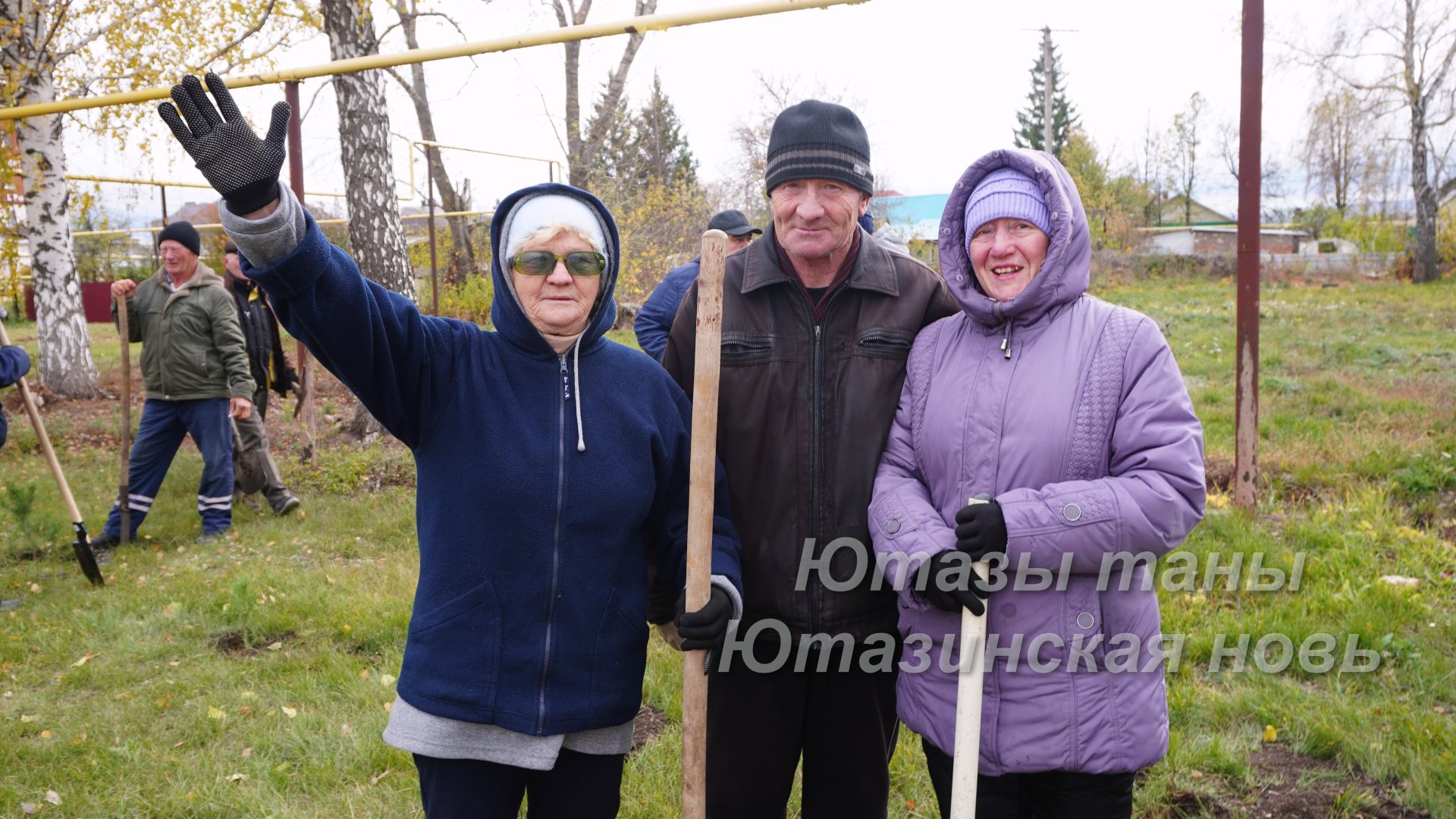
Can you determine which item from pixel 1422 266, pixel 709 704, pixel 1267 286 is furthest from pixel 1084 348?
pixel 1422 266

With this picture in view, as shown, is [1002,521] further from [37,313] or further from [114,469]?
[37,313]

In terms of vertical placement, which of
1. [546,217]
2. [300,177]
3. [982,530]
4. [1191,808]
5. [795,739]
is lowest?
[1191,808]

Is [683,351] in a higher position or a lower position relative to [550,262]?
lower

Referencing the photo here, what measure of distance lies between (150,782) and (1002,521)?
328 centimetres

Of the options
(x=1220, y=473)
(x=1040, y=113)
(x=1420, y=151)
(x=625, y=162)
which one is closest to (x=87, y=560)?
(x=1220, y=473)

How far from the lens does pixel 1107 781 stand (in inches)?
85.7

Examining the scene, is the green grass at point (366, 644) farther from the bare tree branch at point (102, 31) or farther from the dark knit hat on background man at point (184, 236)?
the bare tree branch at point (102, 31)

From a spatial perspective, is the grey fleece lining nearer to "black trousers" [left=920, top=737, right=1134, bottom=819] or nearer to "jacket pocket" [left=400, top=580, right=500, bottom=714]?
"jacket pocket" [left=400, top=580, right=500, bottom=714]

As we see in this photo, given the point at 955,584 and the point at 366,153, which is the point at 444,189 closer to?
the point at 366,153

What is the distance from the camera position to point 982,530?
6.90ft

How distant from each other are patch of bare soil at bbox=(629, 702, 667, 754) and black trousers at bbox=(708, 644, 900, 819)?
1.19 meters

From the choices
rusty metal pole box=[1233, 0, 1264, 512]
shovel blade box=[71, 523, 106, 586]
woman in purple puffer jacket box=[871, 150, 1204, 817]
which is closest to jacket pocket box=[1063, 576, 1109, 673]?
woman in purple puffer jacket box=[871, 150, 1204, 817]

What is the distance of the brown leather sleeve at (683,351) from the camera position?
2.78 m

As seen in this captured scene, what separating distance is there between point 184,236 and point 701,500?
6.43 meters
